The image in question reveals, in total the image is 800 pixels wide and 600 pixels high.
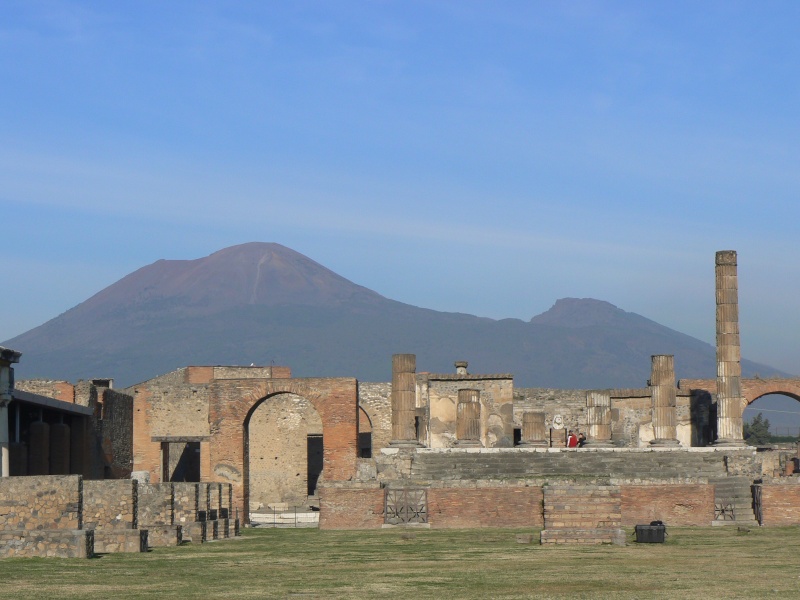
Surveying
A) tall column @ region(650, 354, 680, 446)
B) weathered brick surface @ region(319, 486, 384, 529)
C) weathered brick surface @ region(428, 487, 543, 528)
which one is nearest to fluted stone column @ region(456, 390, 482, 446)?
tall column @ region(650, 354, 680, 446)

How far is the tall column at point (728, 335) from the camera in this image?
136ft

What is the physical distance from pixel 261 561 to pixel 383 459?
1623cm

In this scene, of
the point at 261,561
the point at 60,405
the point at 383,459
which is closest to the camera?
the point at 261,561

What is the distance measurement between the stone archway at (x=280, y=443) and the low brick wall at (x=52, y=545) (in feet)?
97.9

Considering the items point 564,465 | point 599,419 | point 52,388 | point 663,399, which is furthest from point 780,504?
point 52,388

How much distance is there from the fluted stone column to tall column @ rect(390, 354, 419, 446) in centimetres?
141

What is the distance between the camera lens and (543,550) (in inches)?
897

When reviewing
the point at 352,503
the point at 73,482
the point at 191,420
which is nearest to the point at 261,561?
the point at 73,482

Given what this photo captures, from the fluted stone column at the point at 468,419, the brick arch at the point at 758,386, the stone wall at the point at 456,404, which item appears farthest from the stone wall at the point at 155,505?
the brick arch at the point at 758,386

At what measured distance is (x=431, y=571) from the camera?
19.4 meters

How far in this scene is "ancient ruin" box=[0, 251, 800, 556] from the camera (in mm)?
25984

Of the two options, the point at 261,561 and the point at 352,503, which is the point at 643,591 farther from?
the point at 352,503

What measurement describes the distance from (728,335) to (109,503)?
22.0 metres

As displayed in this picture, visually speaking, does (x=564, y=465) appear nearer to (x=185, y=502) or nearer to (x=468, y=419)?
(x=468, y=419)
